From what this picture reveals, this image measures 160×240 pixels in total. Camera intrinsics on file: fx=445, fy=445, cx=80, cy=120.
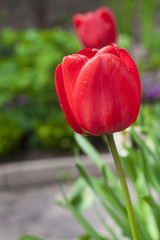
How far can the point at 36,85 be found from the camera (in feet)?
17.1

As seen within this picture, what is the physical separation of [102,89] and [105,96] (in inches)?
0.5

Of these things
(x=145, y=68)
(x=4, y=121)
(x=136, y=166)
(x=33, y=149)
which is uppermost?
(x=136, y=166)

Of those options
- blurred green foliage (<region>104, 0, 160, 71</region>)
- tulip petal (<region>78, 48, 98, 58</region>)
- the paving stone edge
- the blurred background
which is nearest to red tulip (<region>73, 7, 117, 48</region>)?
tulip petal (<region>78, 48, 98, 58</region>)

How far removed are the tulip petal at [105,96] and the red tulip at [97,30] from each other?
2.98ft

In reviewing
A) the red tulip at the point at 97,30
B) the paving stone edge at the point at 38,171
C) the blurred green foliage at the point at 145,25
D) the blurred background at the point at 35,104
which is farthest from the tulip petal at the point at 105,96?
the blurred green foliage at the point at 145,25

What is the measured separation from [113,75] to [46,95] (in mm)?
4992

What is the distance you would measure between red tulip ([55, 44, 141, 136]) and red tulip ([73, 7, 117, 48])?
2.93 ft

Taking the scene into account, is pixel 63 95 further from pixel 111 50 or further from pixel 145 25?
pixel 145 25

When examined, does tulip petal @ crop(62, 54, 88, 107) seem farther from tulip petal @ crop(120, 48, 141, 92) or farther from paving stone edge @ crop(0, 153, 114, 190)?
paving stone edge @ crop(0, 153, 114, 190)

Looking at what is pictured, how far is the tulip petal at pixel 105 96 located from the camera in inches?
27.7

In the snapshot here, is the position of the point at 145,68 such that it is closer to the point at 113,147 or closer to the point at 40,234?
the point at 40,234

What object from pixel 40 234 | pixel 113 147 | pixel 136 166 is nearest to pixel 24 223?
pixel 40 234

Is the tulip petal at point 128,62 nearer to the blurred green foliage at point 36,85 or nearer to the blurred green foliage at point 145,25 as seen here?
the blurred green foliage at point 36,85

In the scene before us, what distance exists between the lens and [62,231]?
12.1 ft
